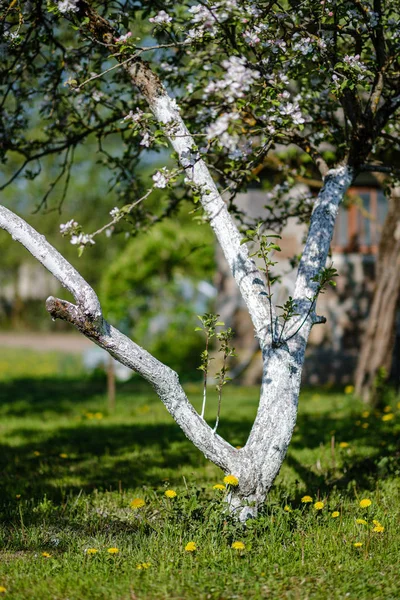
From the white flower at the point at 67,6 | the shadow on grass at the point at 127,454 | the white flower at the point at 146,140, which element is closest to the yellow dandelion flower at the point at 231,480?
the shadow on grass at the point at 127,454

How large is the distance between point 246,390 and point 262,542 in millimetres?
8762

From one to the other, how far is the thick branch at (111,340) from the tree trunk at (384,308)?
5.18 m

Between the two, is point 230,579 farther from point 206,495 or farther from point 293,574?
point 206,495

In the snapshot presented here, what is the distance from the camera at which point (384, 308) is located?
28.7 feet

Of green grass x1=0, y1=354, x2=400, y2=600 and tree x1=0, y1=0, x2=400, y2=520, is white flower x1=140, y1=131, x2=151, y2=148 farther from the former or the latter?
green grass x1=0, y1=354, x2=400, y2=600

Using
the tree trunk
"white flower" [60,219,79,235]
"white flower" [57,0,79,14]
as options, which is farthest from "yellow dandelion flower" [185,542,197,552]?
the tree trunk

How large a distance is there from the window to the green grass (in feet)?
18.5

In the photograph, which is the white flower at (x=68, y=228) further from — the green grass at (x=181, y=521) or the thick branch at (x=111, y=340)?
the green grass at (x=181, y=521)

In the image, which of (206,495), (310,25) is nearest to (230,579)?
(206,495)

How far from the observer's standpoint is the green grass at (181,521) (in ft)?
10.2

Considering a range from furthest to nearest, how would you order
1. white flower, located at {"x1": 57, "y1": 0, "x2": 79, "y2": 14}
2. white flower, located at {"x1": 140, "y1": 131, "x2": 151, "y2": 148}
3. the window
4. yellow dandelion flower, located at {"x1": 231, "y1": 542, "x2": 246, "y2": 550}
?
1. the window
2. white flower, located at {"x1": 57, "y1": 0, "x2": 79, "y2": 14}
3. white flower, located at {"x1": 140, "y1": 131, "x2": 151, "y2": 148}
4. yellow dandelion flower, located at {"x1": 231, "y1": 542, "x2": 246, "y2": 550}

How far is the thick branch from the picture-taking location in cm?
354

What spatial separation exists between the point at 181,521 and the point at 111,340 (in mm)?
1131

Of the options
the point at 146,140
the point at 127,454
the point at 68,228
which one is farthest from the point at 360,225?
the point at 68,228
